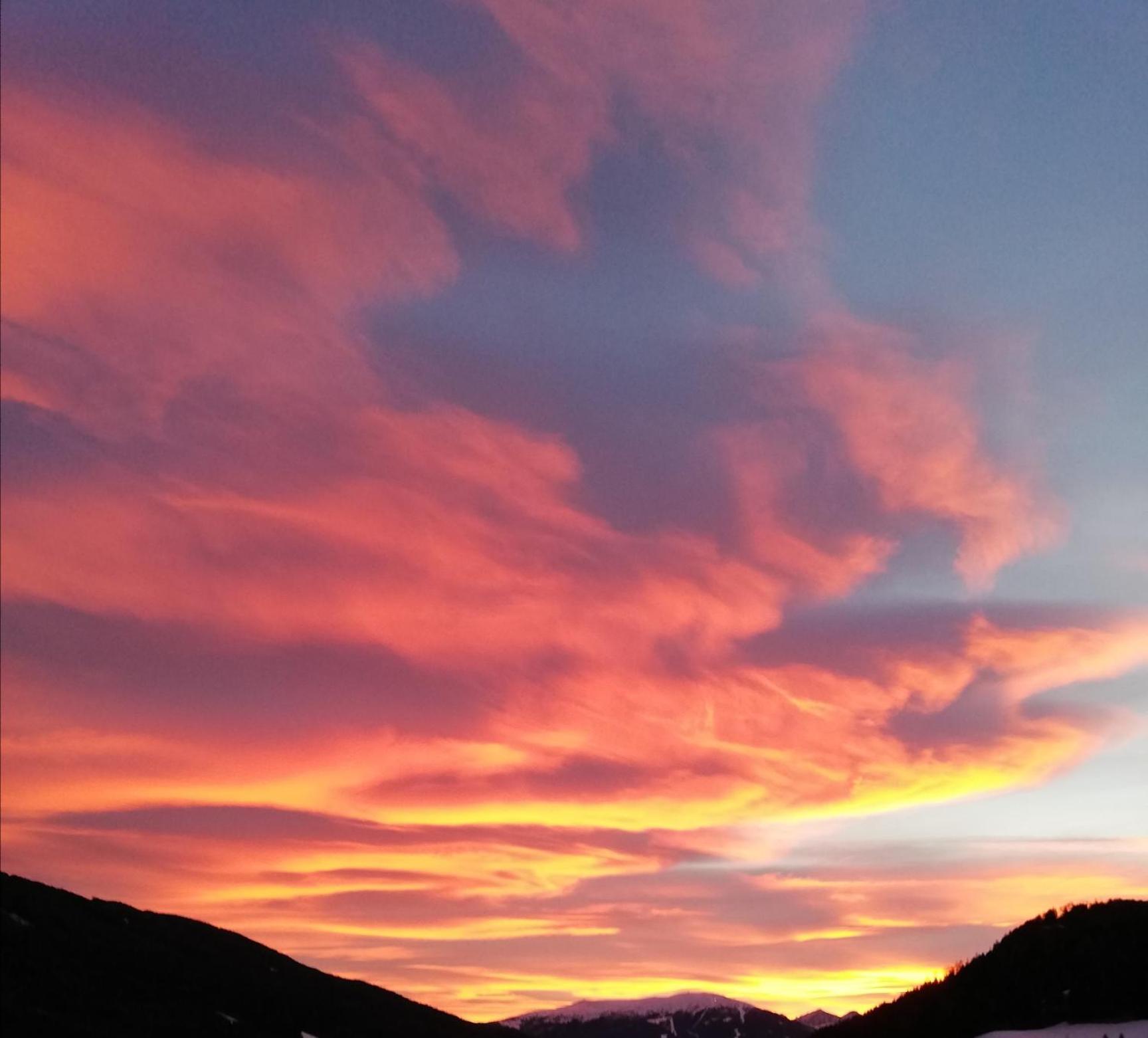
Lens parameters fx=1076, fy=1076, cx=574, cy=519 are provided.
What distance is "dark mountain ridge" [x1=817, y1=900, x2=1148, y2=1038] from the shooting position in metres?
41.5

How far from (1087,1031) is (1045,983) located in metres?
5.26

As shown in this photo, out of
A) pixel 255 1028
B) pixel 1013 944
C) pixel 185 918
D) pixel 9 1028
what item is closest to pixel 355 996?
pixel 185 918

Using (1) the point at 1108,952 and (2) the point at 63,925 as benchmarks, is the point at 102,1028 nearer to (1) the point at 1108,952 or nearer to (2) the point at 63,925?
(2) the point at 63,925

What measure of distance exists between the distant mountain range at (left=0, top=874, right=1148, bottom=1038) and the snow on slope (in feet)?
0.27

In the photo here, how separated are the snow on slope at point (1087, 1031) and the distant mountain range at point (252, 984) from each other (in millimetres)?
83

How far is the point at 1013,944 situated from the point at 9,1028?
150 ft

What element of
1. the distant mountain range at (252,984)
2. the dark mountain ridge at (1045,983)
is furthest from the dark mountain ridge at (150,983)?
the dark mountain ridge at (1045,983)

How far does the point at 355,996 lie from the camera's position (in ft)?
431

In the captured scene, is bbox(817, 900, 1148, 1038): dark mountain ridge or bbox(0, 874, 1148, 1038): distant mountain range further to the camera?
bbox(0, 874, 1148, 1038): distant mountain range

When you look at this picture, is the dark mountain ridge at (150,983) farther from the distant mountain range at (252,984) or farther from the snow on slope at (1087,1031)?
the snow on slope at (1087,1031)

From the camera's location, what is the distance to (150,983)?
7525 cm

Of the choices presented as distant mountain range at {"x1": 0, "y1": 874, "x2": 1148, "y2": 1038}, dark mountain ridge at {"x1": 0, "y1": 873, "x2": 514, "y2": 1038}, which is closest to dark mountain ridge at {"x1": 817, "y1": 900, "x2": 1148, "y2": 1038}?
distant mountain range at {"x1": 0, "y1": 874, "x2": 1148, "y2": 1038}

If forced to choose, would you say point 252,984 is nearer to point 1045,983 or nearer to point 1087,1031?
point 1045,983

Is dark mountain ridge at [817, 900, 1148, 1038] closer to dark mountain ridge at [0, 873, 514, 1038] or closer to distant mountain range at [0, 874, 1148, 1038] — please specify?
distant mountain range at [0, 874, 1148, 1038]
